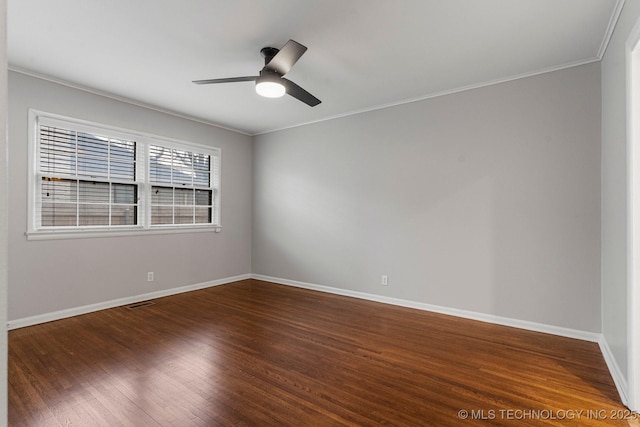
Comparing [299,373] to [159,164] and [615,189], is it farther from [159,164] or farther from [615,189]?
[159,164]

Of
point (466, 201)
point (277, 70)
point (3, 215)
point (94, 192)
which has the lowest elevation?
point (3, 215)

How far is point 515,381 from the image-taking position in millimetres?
2303

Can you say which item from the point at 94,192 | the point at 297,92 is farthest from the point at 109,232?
the point at 297,92

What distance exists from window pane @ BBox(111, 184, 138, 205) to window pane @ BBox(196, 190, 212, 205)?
3.23 feet

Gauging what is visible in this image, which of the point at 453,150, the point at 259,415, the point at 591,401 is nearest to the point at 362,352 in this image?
the point at 259,415

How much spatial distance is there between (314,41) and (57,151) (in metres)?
3.21

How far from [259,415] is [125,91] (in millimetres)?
3925

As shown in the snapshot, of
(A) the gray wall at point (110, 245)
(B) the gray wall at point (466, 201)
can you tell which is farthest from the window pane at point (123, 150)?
(B) the gray wall at point (466, 201)

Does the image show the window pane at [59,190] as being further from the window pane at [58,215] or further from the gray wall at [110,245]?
the gray wall at [110,245]

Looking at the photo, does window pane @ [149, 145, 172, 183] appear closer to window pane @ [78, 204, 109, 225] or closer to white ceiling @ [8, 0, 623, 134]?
window pane @ [78, 204, 109, 225]

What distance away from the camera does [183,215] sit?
16.1 feet

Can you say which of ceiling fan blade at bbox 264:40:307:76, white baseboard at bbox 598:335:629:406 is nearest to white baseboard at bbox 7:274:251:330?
ceiling fan blade at bbox 264:40:307:76

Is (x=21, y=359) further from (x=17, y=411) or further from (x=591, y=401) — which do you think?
(x=591, y=401)

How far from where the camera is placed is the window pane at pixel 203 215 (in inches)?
203
